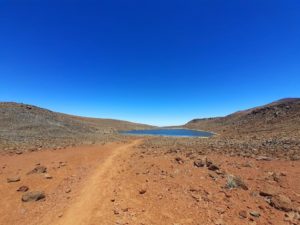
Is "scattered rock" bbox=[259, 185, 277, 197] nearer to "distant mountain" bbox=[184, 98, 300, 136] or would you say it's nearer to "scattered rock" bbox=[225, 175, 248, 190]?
"scattered rock" bbox=[225, 175, 248, 190]

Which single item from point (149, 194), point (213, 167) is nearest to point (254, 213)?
point (149, 194)

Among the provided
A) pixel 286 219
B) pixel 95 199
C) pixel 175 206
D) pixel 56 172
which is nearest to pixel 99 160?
pixel 56 172

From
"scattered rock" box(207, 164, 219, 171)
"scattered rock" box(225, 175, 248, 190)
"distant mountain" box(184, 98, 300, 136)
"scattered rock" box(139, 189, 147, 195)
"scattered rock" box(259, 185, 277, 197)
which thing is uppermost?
"distant mountain" box(184, 98, 300, 136)

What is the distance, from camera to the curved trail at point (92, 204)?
7336 millimetres

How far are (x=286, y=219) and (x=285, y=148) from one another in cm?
1170

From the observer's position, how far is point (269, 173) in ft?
38.8

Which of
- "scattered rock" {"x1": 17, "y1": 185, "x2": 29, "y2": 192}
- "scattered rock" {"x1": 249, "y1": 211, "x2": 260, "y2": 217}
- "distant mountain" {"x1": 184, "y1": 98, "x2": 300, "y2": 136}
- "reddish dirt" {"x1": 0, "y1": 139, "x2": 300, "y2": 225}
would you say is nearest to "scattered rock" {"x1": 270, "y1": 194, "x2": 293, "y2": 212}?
"reddish dirt" {"x1": 0, "y1": 139, "x2": 300, "y2": 225}

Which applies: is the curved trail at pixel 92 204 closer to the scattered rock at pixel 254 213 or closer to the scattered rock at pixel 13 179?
the scattered rock at pixel 13 179

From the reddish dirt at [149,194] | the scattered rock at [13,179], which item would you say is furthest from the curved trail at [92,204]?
the scattered rock at [13,179]

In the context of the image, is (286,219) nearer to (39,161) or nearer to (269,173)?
(269,173)

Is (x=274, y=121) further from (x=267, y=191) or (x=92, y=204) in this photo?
(x=92, y=204)

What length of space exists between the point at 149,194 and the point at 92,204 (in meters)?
2.61

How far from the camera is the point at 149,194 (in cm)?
959

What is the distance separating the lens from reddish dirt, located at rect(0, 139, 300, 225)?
24.8 feet
